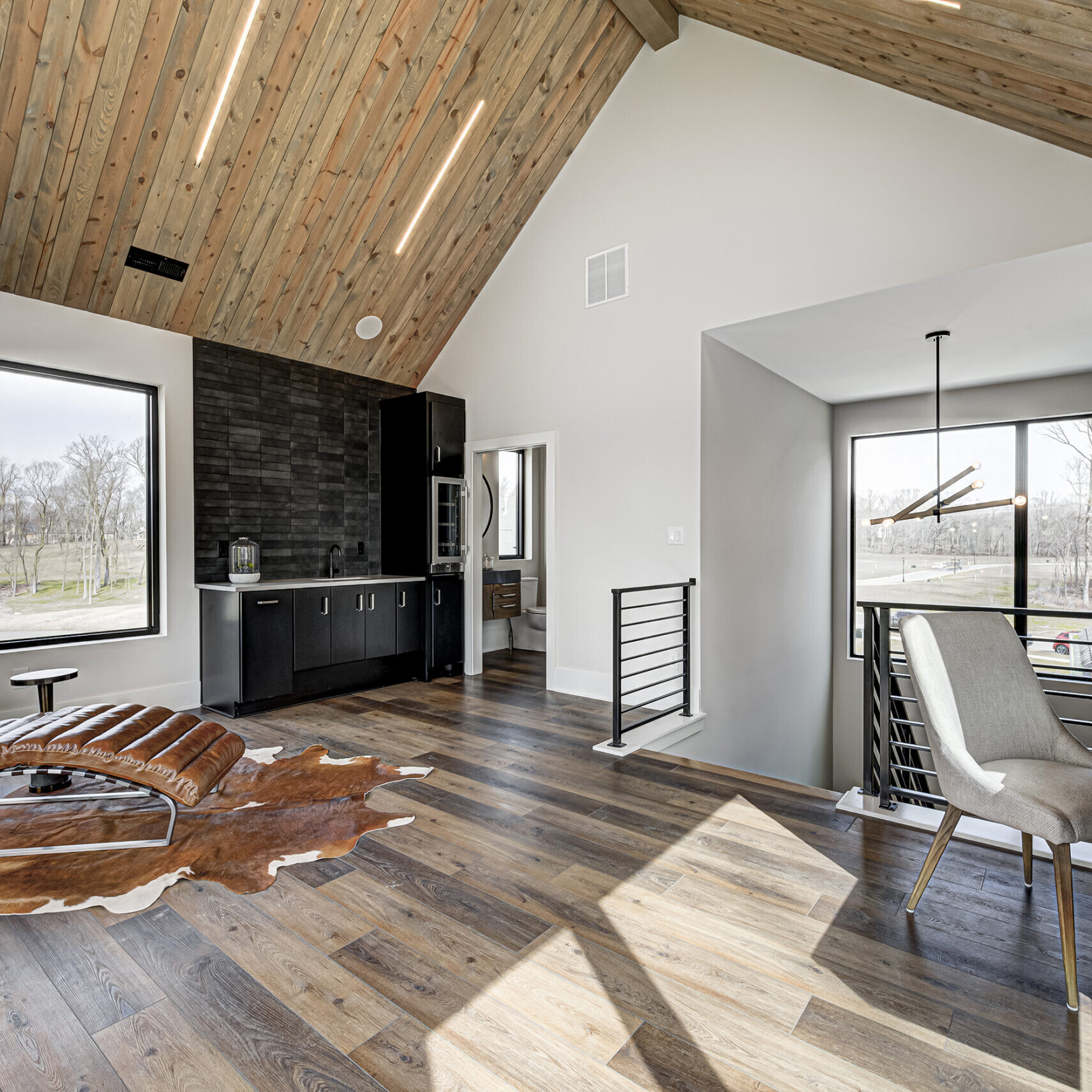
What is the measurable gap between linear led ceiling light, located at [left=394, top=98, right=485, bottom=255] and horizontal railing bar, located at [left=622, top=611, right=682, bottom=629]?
3269 millimetres

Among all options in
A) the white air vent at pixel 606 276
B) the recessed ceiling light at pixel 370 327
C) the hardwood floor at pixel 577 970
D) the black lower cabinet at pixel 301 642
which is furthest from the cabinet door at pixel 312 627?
the white air vent at pixel 606 276

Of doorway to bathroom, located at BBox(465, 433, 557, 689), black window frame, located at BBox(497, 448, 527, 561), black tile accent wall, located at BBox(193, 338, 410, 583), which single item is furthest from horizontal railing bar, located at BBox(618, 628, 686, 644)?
black window frame, located at BBox(497, 448, 527, 561)

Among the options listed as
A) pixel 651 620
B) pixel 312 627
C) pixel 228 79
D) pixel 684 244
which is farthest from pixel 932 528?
pixel 228 79

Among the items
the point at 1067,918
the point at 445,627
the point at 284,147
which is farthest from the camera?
the point at 445,627

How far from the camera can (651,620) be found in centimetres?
457

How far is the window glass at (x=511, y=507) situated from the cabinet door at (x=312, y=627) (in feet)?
8.69

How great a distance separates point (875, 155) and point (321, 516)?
4.60 metres

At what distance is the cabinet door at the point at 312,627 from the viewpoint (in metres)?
4.89

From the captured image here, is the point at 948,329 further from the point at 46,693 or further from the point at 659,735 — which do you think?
the point at 46,693

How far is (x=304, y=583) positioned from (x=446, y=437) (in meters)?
1.77

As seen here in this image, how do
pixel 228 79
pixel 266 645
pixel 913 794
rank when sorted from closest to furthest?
pixel 913 794 → pixel 228 79 → pixel 266 645

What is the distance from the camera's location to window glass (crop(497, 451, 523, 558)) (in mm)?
7422

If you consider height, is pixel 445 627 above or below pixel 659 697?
above

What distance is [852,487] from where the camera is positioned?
6867 millimetres
